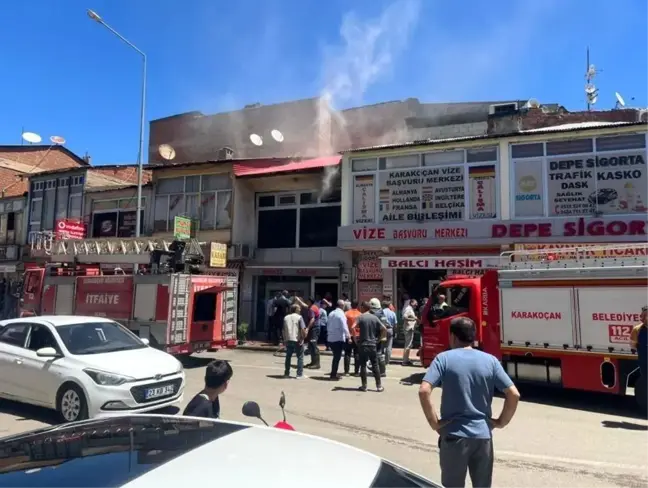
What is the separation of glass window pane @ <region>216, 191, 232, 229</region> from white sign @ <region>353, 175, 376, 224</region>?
565 cm

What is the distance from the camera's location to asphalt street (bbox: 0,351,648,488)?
5.80 m

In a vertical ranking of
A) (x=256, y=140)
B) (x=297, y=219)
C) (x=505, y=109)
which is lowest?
(x=297, y=219)

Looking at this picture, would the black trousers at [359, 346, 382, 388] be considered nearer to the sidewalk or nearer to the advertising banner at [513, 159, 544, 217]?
the sidewalk

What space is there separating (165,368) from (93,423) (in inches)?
207

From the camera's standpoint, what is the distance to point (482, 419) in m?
3.63

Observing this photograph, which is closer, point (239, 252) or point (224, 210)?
point (239, 252)

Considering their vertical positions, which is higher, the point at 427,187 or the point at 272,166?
the point at 272,166

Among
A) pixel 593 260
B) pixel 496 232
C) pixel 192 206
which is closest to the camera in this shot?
pixel 593 260

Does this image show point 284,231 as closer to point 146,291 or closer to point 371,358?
point 146,291

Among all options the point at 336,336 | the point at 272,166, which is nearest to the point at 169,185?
the point at 272,166

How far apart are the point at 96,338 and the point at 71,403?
1152 millimetres

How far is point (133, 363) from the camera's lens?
7.37 metres

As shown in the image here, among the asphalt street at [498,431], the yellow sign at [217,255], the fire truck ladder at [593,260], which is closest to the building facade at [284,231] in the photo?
the yellow sign at [217,255]

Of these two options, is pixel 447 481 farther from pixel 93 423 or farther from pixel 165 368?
pixel 165 368
